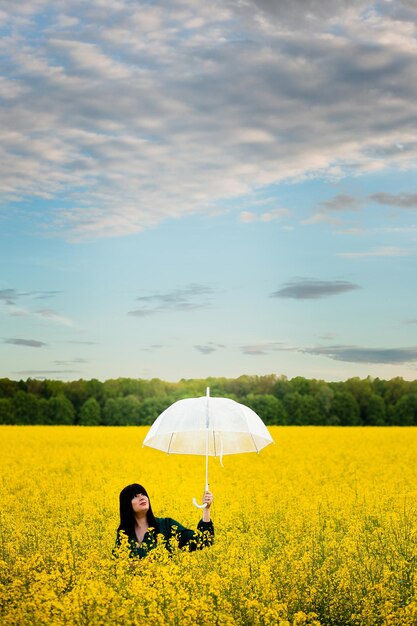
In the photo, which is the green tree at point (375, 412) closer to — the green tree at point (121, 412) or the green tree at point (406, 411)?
the green tree at point (406, 411)

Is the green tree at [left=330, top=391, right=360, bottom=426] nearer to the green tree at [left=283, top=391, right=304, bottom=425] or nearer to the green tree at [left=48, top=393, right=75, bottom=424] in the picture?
the green tree at [left=283, top=391, right=304, bottom=425]

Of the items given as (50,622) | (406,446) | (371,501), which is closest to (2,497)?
(371,501)

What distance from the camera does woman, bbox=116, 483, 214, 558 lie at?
26.0 feet

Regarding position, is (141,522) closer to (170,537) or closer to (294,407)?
(170,537)

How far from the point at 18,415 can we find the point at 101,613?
51043mm

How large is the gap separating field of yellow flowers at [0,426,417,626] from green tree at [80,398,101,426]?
29.9m

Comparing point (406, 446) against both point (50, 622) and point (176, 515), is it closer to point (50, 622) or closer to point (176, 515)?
point (176, 515)

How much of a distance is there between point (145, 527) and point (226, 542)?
2027mm

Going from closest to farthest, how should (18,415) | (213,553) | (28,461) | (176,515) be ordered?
(213,553), (176,515), (28,461), (18,415)

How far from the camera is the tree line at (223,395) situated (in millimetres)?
56562

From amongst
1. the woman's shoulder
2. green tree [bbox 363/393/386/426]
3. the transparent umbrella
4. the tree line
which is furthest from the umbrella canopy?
green tree [bbox 363/393/386/426]

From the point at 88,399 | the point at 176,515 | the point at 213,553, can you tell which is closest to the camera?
the point at 213,553

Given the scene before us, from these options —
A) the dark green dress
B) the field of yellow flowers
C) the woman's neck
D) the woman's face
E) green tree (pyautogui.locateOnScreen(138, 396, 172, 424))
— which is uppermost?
green tree (pyautogui.locateOnScreen(138, 396, 172, 424))

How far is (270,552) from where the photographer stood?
1024 centimetres
